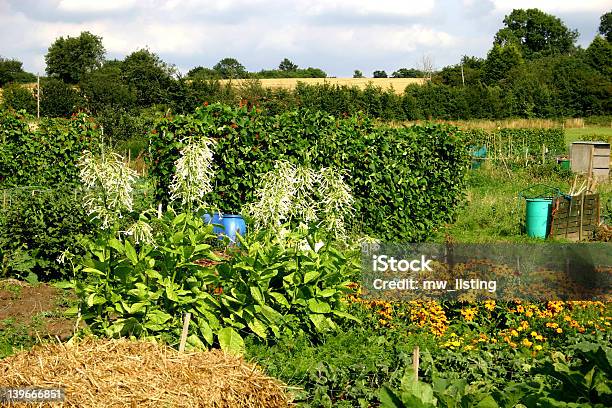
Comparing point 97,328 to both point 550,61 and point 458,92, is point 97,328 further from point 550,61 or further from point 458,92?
point 550,61

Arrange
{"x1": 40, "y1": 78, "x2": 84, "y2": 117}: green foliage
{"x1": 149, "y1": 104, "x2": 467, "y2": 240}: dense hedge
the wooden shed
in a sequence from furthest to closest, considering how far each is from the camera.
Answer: {"x1": 40, "y1": 78, "x2": 84, "y2": 117}: green foliage < the wooden shed < {"x1": 149, "y1": 104, "x2": 467, "y2": 240}: dense hedge

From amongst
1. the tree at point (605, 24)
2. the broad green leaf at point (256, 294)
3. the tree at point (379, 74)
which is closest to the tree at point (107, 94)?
the broad green leaf at point (256, 294)

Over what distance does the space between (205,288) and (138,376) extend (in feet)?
6.31

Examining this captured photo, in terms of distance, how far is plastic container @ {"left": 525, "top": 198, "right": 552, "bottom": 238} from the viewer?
14.1m

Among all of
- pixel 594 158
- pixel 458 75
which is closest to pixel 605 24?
pixel 458 75

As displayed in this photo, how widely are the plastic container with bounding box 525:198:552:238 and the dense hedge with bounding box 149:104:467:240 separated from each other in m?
1.79

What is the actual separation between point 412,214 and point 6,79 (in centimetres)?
5207

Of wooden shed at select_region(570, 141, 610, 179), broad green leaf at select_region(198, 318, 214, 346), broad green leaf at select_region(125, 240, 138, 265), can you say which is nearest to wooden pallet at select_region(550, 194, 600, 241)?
wooden shed at select_region(570, 141, 610, 179)

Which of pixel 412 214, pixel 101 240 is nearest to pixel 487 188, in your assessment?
pixel 412 214

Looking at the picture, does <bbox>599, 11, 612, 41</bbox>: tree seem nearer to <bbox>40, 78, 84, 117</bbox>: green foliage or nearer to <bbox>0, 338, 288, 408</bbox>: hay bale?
<bbox>40, 78, 84, 117</bbox>: green foliage

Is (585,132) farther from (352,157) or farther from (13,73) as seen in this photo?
(13,73)

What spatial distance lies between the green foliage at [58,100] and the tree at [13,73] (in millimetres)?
19854

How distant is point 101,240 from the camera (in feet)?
18.9

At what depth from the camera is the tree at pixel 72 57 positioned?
56.6 m
